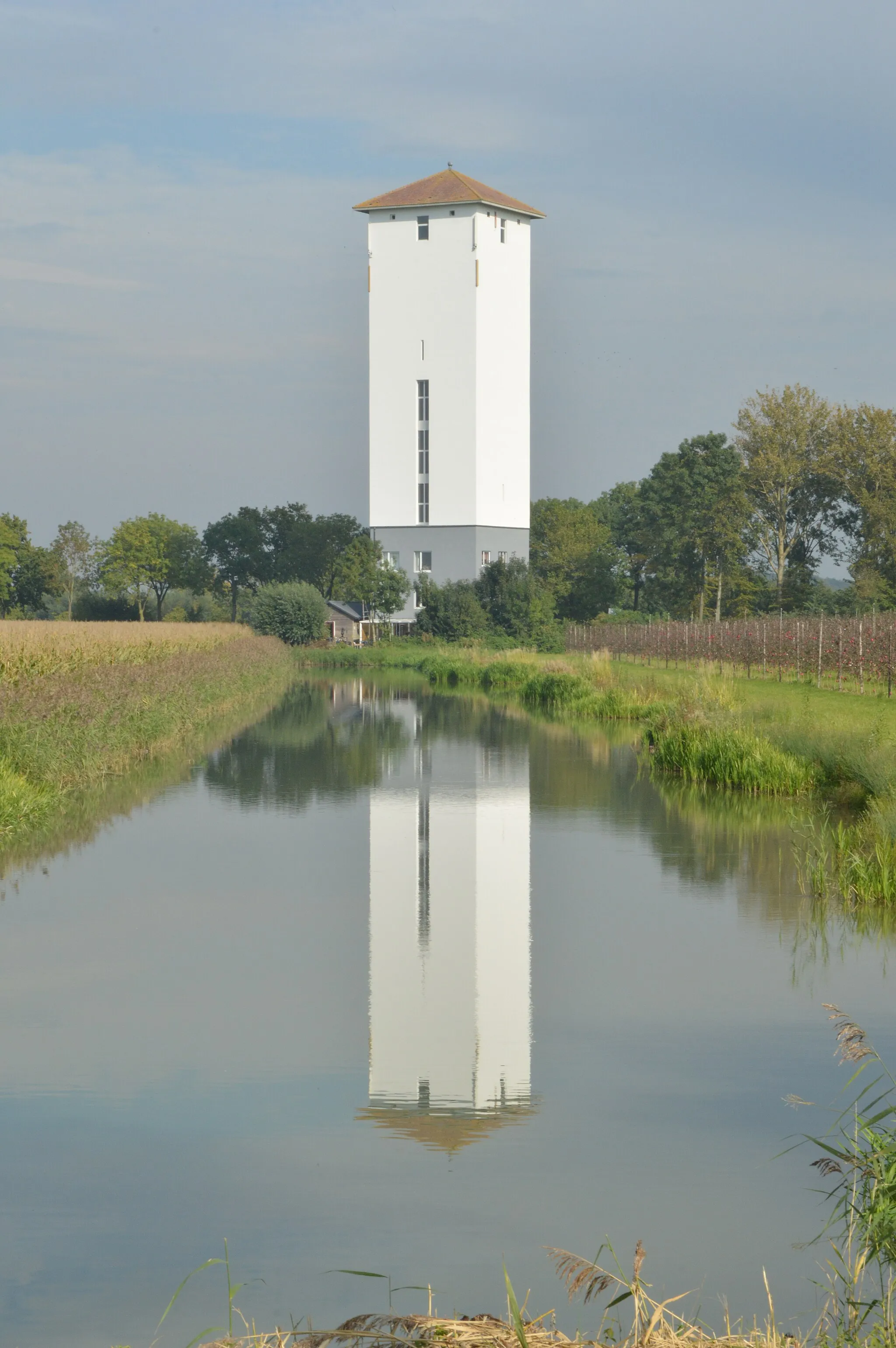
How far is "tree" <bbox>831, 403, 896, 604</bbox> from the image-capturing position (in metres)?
73.5

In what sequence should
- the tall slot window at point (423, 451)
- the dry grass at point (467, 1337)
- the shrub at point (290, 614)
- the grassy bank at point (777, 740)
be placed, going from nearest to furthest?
the dry grass at point (467, 1337), the grassy bank at point (777, 740), the shrub at point (290, 614), the tall slot window at point (423, 451)

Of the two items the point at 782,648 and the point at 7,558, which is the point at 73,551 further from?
the point at 782,648

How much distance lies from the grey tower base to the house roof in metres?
16.0

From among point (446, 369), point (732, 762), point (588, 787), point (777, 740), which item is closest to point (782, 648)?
point (777, 740)

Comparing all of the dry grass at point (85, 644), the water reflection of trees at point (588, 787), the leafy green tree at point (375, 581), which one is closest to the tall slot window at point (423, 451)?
the leafy green tree at point (375, 581)

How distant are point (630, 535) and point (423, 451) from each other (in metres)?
19.9

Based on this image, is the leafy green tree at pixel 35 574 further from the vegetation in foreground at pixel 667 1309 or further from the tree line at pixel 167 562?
the vegetation in foreground at pixel 667 1309

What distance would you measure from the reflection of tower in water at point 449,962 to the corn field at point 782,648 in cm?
1430

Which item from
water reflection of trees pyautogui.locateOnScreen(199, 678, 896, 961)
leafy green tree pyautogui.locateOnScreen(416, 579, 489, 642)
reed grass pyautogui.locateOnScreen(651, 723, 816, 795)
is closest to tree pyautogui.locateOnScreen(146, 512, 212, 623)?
leafy green tree pyautogui.locateOnScreen(416, 579, 489, 642)

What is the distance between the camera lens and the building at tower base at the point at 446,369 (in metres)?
74.9

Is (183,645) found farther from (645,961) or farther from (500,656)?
(645,961)

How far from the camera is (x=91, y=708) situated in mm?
20828

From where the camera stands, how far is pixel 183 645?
47.8 m

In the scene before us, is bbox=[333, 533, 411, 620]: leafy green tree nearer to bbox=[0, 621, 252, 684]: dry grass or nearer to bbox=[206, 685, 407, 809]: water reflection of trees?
bbox=[0, 621, 252, 684]: dry grass
